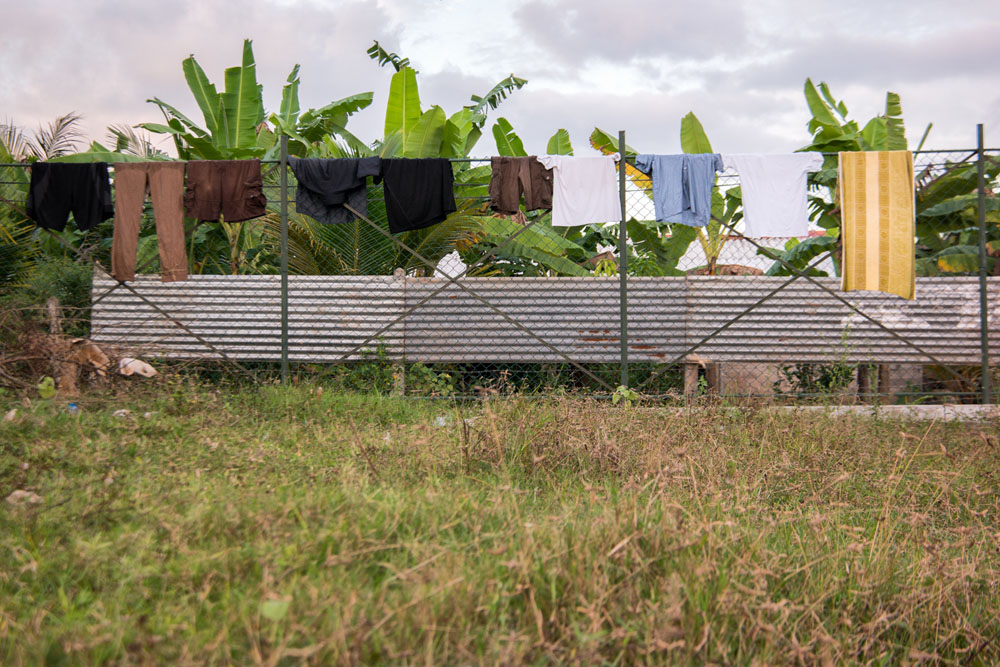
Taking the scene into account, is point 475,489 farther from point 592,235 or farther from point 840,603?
point 592,235

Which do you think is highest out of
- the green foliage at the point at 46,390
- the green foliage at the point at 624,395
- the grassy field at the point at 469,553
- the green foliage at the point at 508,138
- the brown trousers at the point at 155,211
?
the green foliage at the point at 508,138

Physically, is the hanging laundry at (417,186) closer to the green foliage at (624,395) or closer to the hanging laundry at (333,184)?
the hanging laundry at (333,184)

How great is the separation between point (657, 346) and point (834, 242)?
3.28 meters

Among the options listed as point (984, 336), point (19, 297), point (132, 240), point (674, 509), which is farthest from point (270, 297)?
point (984, 336)

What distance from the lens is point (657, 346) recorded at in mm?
8359

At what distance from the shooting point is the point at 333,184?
7.95m

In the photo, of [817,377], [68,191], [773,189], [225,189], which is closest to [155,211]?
[225,189]

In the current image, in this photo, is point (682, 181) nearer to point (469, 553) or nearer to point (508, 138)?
point (508, 138)

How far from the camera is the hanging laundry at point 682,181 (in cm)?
783

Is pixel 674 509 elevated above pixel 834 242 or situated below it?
below

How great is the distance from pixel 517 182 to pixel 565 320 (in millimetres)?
1603

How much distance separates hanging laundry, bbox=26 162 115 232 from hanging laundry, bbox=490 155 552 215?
421 cm

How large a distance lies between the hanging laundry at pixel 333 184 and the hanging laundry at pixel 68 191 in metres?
2.07

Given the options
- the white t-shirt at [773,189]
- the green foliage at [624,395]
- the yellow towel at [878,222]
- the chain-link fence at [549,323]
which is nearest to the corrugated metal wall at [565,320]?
the chain-link fence at [549,323]
